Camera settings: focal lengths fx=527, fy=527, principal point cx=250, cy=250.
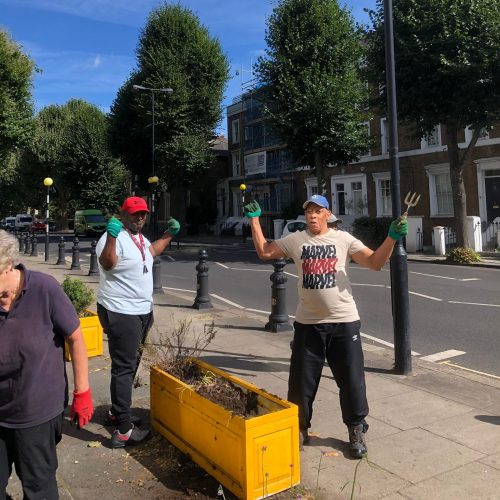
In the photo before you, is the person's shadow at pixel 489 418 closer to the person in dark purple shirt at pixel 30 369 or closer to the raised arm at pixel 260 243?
the raised arm at pixel 260 243

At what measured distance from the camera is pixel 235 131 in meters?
45.6

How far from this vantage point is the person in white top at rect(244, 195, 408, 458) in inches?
144

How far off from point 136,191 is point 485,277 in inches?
1573

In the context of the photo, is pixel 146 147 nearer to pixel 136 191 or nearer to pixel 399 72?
pixel 136 191

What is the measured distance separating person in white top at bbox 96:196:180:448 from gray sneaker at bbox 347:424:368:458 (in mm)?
1514

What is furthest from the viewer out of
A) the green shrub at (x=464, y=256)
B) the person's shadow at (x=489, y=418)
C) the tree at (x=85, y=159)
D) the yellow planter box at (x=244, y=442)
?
the tree at (x=85, y=159)

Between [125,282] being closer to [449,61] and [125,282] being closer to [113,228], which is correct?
[113,228]

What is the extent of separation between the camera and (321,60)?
22391 mm

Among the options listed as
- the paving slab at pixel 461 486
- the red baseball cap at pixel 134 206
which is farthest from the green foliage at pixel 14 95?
the paving slab at pixel 461 486

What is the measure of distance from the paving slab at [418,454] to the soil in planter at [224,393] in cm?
94

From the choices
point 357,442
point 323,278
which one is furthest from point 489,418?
point 323,278

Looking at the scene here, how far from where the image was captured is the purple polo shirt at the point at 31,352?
240cm

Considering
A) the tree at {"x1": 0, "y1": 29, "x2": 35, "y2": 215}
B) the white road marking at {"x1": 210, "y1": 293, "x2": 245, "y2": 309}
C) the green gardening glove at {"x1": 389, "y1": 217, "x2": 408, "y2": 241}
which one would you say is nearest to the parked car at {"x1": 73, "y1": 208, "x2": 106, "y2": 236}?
the tree at {"x1": 0, "y1": 29, "x2": 35, "y2": 215}

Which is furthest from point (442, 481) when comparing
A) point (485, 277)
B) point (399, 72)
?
point (399, 72)
